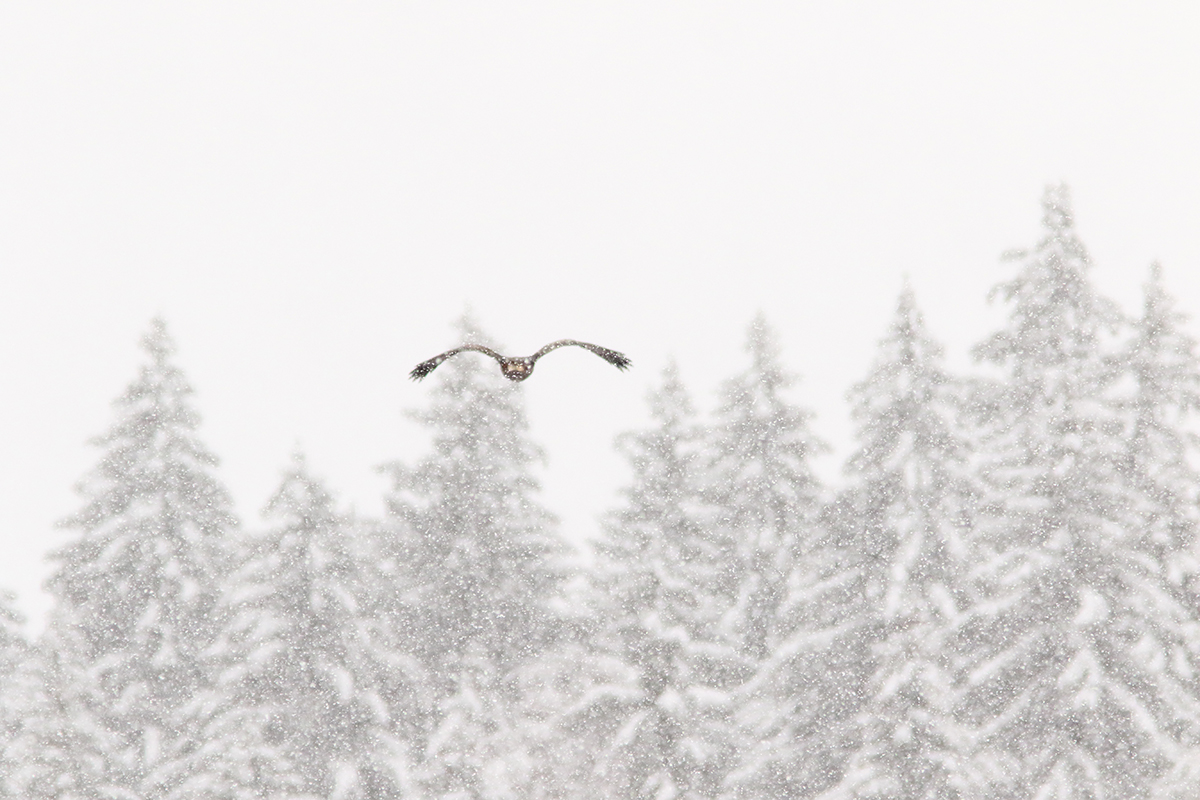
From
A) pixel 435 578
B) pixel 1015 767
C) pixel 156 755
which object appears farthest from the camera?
pixel 435 578

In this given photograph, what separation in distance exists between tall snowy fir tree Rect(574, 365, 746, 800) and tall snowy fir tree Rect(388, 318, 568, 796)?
66.0 inches

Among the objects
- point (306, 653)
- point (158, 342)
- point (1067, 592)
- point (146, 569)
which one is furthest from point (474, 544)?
point (1067, 592)

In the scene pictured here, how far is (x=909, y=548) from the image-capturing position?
869 inches

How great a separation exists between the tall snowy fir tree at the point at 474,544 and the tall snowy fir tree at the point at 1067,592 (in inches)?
299

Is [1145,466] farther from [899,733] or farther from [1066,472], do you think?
[899,733]

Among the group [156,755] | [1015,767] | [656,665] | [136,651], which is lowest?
[1015,767]

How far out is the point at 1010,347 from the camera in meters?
22.5

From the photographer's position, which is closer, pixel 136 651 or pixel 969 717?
pixel 969 717

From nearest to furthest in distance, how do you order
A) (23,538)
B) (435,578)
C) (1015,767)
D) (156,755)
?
1. (1015,767)
2. (156,755)
3. (435,578)
4. (23,538)

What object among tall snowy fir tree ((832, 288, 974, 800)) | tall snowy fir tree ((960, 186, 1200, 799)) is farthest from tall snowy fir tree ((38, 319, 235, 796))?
tall snowy fir tree ((960, 186, 1200, 799))

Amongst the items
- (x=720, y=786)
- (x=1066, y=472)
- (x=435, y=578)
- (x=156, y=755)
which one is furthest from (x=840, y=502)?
(x=156, y=755)

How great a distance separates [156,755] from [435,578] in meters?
5.39

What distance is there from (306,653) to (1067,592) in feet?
40.1

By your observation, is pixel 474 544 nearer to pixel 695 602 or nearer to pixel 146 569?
pixel 695 602
